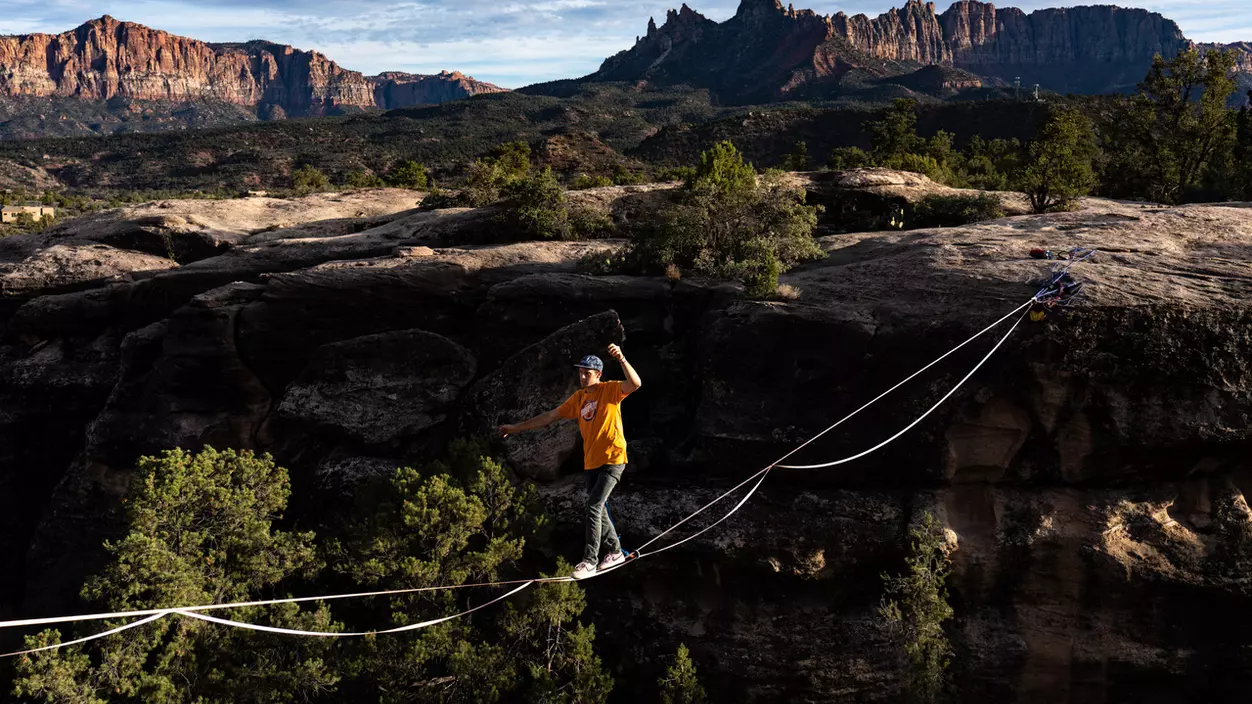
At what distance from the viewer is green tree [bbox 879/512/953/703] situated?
42.8 feet

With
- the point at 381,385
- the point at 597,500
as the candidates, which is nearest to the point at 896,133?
the point at 381,385

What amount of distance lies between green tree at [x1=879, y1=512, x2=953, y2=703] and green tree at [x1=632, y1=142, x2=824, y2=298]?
7130 mm

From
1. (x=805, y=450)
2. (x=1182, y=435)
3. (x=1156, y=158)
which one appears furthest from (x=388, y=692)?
(x=1156, y=158)

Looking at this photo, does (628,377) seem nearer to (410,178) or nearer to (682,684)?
(682,684)

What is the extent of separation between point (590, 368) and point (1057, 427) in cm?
964

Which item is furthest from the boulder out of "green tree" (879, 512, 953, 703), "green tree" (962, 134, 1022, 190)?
"green tree" (962, 134, 1022, 190)

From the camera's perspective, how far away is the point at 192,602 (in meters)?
14.1

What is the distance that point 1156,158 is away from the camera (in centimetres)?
3284

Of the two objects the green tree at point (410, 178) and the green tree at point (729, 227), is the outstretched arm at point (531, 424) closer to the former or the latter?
the green tree at point (729, 227)

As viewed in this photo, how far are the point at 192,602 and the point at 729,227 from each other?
1525 centimetres

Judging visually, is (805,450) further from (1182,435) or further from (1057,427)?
(1182,435)

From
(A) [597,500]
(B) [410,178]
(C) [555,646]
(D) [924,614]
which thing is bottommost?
(C) [555,646]

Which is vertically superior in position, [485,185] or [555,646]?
[485,185]

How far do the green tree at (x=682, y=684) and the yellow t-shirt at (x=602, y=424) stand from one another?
482cm
